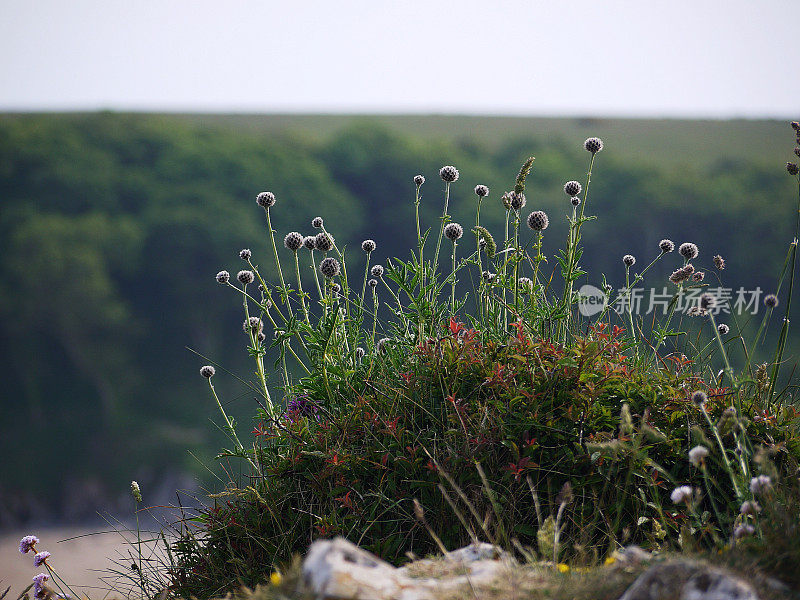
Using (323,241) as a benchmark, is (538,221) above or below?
above

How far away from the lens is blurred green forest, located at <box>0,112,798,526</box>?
2652 centimetres

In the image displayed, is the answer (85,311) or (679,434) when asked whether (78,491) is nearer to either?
(85,311)

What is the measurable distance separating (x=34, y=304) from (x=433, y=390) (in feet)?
105

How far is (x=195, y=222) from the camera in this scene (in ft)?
105

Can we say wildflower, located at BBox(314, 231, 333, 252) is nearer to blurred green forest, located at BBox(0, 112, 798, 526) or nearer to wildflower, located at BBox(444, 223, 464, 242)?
wildflower, located at BBox(444, 223, 464, 242)

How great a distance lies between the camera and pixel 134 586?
11.6ft

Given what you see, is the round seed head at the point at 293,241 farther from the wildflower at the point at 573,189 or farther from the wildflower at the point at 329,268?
the wildflower at the point at 573,189

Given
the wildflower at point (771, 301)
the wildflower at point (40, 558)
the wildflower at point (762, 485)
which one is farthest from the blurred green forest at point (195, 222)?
the wildflower at point (762, 485)

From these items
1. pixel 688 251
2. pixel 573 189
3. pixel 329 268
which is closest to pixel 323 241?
pixel 329 268

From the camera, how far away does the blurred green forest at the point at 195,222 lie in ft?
87.0

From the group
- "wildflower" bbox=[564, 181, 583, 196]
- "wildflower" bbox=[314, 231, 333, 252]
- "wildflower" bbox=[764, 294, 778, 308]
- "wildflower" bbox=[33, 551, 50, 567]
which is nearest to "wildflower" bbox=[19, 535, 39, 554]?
"wildflower" bbox=[33, 551, 50, 567]

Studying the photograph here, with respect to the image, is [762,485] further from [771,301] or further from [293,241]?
[293,241]

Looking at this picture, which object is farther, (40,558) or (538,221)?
Result: (538,221)

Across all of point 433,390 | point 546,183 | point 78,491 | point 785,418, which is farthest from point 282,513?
point 546,183
